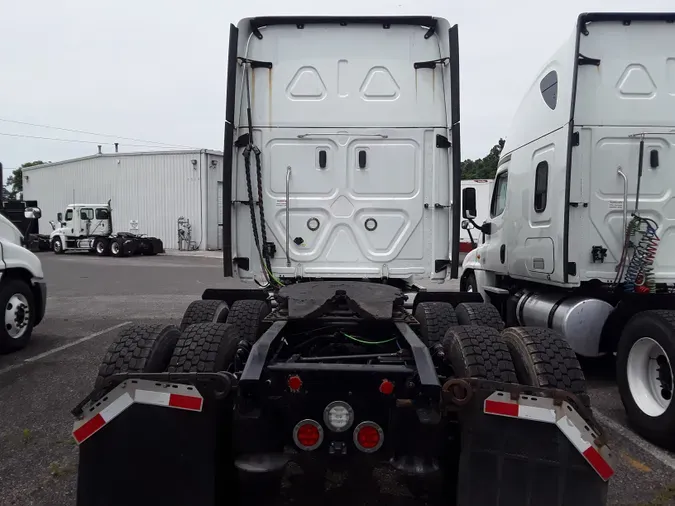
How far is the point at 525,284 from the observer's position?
7.20m

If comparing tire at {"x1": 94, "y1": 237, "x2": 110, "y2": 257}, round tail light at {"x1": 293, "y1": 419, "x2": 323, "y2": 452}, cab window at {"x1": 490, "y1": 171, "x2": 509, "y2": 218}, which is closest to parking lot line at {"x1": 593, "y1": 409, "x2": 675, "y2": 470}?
round tail light at {"x1": 293, "y1": 419, "x2": 323, "y2": 452}

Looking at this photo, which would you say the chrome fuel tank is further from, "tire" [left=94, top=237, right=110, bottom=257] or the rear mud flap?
"tire" [left=94, top=237, right=110, bottom=257]

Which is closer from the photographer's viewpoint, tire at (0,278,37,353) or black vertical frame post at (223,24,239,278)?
black vertical frame post at (223,24,239,278)

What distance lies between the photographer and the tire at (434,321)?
418 cm

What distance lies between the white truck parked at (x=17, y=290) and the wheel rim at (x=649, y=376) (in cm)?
703

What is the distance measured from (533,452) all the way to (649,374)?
2.67m

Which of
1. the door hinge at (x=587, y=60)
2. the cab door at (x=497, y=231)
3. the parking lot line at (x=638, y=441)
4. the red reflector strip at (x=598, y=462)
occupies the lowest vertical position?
the parking lot line at (x=638, y=441)

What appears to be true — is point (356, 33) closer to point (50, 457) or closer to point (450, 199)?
point (450, 199)

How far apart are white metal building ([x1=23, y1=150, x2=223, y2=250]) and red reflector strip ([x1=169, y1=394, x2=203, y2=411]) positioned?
94.8 feet

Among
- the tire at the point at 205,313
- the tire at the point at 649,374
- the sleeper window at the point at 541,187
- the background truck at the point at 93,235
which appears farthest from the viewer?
the background truck at the point at 93,235

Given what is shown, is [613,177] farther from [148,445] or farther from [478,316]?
[148,445]

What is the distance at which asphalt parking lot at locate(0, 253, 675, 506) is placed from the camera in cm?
344

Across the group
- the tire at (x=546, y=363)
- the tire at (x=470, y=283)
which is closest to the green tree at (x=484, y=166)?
the tire at (x=470, y=283)

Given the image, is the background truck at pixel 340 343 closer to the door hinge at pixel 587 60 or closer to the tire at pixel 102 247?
the door hinge at pixel 587 60
